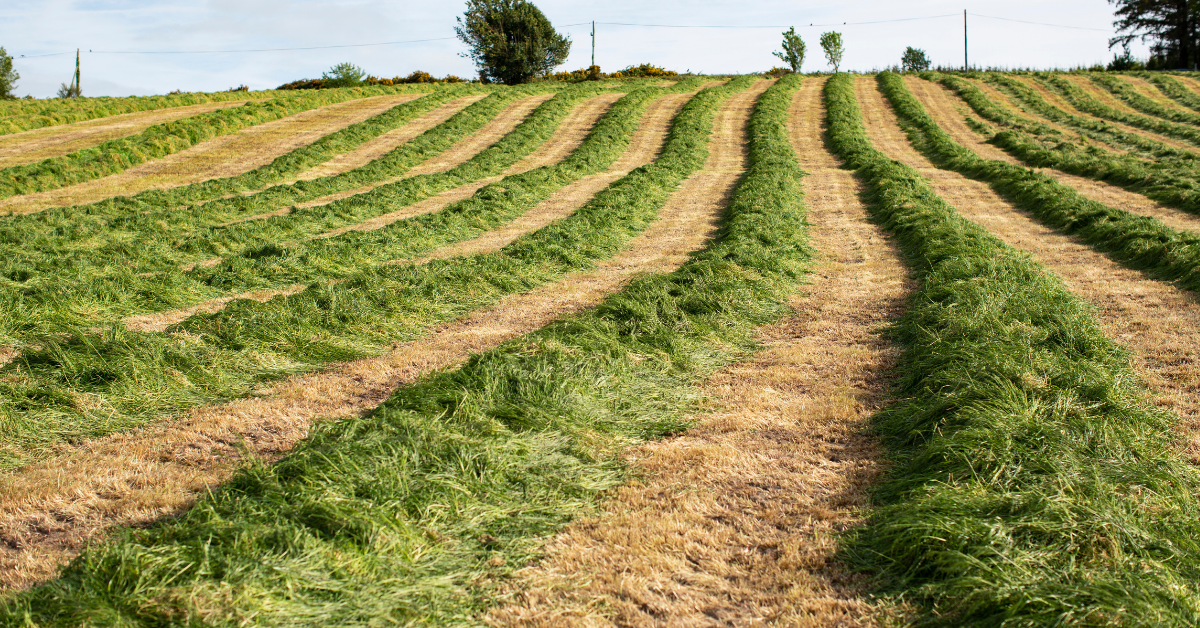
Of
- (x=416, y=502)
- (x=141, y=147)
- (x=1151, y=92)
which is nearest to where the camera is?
(x=416, y=502)

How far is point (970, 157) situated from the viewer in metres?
20.8

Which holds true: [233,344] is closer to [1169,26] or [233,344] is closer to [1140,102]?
[1140,102]

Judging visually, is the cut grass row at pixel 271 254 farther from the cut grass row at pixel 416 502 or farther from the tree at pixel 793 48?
the tree at pixel 793 48

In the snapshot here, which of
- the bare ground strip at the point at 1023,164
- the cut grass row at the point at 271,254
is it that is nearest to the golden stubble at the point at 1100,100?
the bare ground strip at the point at 1023,164

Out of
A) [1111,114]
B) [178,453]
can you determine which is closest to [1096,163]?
[1111,114]

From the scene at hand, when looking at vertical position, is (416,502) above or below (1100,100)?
below

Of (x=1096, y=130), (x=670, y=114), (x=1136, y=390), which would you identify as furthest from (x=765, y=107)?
(x=1136, y=390)

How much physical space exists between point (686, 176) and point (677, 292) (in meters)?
12.8

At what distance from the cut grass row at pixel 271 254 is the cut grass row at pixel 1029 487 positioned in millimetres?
7496

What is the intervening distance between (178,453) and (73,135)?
27.6m

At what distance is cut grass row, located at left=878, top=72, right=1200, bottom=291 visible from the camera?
354 inches

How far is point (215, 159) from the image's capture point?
23.3 m

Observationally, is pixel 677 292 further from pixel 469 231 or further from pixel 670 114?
pixel 670 114

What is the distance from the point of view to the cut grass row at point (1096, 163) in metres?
15.0
